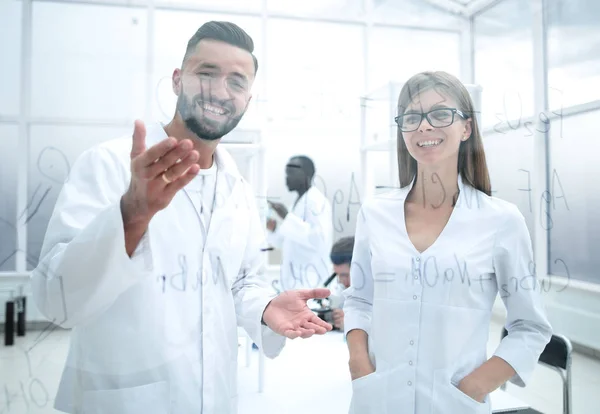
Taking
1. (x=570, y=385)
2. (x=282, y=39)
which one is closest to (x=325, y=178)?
(x=282, y=39)

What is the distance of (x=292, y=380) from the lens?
2.64 feet

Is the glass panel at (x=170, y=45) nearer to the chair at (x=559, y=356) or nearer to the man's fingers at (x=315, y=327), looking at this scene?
the man's fingers at (x=315, y=327)

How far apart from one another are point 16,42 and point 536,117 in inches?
35.8

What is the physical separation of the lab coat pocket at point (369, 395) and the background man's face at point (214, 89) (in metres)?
0.46

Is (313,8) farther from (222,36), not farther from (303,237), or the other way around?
(303,237)

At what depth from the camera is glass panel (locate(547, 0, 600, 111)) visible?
33.6 inches

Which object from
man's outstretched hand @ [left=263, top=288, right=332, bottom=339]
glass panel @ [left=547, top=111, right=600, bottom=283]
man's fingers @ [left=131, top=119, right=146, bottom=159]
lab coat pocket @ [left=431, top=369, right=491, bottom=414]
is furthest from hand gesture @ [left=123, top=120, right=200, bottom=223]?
glass panel @ [left=547, top=111, right=600, bottom=283]

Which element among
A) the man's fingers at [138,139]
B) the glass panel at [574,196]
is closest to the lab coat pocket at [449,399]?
the glass panel at [574,196]

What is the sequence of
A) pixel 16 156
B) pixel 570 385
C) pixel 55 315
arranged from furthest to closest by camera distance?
pixel 570 385 → pixel 16 156 → pixel 55 315

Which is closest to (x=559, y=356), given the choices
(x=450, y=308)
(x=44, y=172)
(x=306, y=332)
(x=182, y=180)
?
(x=450, y=308)

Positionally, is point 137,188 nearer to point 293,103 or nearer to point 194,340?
point 194,340

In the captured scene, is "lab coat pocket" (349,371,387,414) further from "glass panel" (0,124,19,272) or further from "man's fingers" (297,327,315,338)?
"glass panel" (0,124,19,272)

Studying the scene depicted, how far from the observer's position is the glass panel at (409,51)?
86 centimetres

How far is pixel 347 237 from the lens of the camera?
79cm
